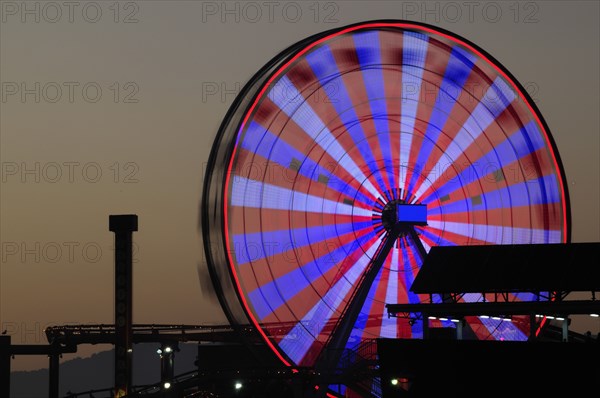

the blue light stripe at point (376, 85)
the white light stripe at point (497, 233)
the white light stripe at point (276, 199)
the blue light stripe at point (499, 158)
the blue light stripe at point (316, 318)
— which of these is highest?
the blue light stripe at point (376, 85)

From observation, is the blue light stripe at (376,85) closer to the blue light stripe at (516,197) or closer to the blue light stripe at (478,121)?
the blue light stripe at (478,121)

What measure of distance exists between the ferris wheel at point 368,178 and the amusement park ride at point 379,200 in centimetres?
4

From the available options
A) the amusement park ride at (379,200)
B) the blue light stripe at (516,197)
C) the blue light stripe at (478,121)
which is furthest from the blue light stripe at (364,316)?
the blue light stripe at (478,121)

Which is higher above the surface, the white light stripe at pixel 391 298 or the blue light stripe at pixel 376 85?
the blue light stripe at pixel 376 85

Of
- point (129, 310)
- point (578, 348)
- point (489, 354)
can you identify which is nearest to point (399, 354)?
point (489, 354)

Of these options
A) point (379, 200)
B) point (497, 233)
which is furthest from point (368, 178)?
point (497, 233)

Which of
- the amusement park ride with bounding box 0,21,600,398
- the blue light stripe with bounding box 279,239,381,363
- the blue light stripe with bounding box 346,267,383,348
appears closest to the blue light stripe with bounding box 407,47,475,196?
the amusement park ride with bounding box 0,21,600,398

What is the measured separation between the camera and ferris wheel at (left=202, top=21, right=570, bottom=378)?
29734 millimetres

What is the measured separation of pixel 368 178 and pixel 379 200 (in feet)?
2.48

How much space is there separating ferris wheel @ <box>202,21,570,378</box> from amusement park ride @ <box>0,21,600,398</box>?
36mm

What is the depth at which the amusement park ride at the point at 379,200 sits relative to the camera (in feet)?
95.9

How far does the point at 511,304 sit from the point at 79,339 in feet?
88.4

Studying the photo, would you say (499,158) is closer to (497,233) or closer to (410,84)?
(497,233)

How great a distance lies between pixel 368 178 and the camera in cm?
3111
